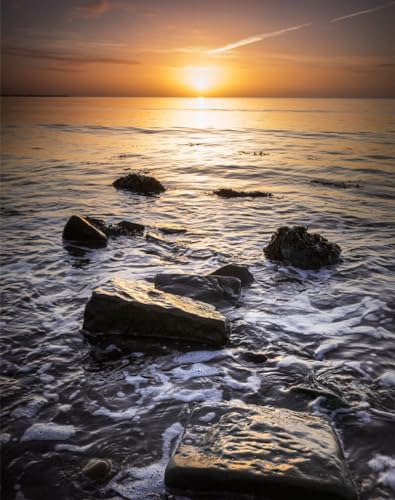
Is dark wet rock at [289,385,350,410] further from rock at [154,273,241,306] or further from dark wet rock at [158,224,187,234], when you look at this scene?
dark wet rock at [158,224,187,234]

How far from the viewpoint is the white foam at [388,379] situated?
4215mm

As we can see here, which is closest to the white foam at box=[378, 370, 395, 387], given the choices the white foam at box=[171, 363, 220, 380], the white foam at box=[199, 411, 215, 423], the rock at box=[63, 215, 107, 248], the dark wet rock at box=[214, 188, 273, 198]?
the white foam at box=[171, 363, 220, 380]

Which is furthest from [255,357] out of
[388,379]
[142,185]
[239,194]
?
[142,185]

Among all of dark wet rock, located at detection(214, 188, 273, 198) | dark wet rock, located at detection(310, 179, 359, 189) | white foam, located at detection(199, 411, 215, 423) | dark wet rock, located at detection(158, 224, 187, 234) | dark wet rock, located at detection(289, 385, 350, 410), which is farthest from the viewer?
dark wet rock, located at detection(310, 179, 359, 189)

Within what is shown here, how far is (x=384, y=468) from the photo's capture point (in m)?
3.14

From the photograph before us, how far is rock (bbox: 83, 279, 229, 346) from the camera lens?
489 cm

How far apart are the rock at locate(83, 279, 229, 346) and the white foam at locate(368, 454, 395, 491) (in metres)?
2.11

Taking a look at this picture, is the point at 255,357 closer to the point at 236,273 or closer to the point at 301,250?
the point at 236,273

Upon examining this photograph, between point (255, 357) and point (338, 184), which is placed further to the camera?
point (338, 184)

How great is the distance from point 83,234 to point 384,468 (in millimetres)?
7319

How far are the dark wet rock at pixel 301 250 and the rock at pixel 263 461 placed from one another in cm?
461

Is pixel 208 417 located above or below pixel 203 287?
below

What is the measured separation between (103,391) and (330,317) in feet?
11.0

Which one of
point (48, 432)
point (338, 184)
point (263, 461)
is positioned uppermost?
point (338, 184)
